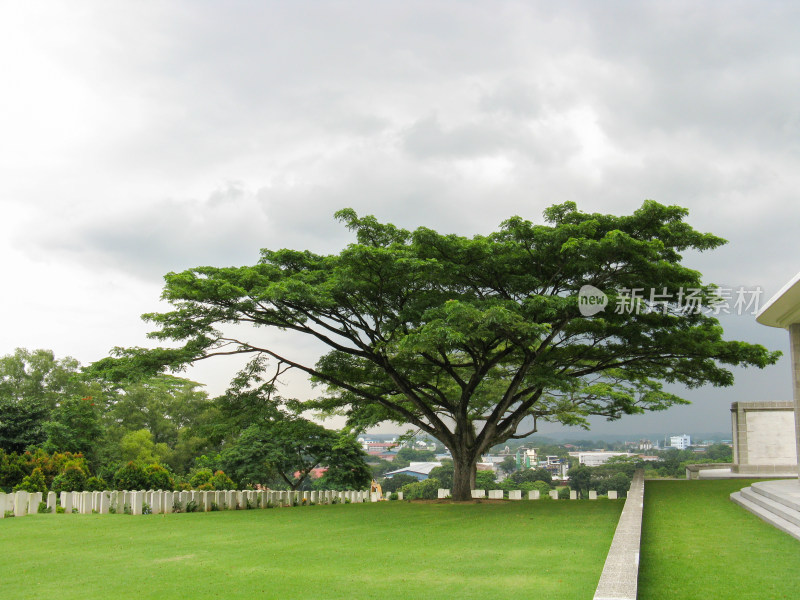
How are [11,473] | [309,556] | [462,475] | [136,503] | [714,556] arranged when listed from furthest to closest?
1. [11,473]
2. [462,475]
3. [136,503]
4. [309,556]
5. [714,556]

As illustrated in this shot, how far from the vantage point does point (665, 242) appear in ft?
50.5

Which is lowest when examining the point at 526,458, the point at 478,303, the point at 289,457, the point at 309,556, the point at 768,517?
the point at 526,458

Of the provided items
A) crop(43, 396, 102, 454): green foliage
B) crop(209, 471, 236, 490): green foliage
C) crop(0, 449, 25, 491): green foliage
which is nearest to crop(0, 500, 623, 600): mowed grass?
crop(0, 449, 25, 491): green foliage

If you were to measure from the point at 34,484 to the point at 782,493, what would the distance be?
16.9 meters

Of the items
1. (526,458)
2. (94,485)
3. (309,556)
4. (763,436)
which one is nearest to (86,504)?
(94,485)

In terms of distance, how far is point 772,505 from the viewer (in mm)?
10531

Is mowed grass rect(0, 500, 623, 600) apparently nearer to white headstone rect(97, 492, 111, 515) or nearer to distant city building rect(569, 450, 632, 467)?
white headstone rect(97, 492, 111, 515)

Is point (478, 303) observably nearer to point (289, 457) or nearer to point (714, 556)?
point (714, 556)

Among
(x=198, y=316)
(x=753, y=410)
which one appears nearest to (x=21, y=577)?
(x=198, y=316)

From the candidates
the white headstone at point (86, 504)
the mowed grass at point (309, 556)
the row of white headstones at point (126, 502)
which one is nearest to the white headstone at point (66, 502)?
the row of white headstones at point (126, 502)

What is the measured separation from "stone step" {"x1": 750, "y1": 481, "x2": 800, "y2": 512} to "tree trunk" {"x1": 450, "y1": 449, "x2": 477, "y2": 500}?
7.36 meters

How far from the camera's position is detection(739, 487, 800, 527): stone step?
915 centimetres

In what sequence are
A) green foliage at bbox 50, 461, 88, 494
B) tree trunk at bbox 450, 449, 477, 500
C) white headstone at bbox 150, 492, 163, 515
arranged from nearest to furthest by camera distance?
1. white headstone at bbox 150, 492, 163, 515
2. green foliage at bbox 50, 461, 88, 494
3. tree trunk at bbox 450, 449, 477, 500

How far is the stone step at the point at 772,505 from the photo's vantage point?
9.15 metres
